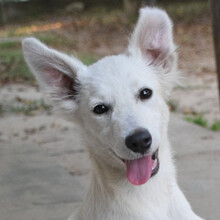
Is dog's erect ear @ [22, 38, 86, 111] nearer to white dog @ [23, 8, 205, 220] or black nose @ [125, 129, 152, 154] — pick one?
white dog @ [23, 8, 205, 220]

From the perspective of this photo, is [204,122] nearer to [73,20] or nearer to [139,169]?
[139,169]

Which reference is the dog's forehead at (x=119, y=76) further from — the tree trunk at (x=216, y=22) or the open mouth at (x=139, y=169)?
the tree trunk at (x=216, y=22)

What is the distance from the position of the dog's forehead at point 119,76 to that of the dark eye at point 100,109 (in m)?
0.09

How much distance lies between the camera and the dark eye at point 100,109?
3.42 metres

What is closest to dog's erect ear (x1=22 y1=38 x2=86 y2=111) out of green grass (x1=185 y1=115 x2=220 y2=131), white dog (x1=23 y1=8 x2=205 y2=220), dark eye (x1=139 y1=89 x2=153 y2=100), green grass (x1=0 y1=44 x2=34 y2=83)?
white dog (x1=23 y1=8 x2=205 y2=220)

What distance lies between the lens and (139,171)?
3320 mm

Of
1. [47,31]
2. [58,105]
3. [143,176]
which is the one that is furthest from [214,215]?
[47,31]

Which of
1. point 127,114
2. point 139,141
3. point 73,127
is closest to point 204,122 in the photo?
point 73,127

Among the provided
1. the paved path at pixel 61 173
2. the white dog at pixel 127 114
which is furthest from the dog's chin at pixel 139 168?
the paved path at pixel 61 173

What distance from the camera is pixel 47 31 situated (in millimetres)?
22500

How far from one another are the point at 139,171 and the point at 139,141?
13.2 inches

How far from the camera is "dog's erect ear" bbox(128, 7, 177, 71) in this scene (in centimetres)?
367

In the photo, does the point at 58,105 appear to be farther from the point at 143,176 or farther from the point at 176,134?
the point at 176,134

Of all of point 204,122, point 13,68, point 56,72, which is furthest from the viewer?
point 13,68
